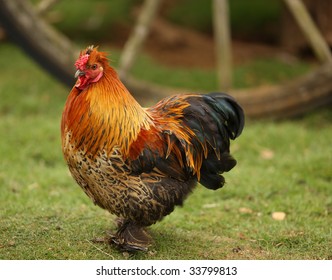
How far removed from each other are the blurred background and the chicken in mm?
258

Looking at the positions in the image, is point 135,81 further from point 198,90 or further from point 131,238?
point 131,238

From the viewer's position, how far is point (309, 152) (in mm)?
6852

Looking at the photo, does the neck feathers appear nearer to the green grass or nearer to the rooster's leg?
the rooster's leg

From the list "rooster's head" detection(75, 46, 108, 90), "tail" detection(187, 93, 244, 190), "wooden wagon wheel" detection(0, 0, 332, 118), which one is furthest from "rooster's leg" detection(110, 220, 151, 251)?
"wooden wagon wheel" detection(0, 0, 332, 118)

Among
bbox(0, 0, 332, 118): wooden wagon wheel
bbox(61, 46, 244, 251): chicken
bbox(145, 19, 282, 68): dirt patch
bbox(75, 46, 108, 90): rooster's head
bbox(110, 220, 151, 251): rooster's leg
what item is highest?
bbox(145, 19, 282, 68): dirt patch

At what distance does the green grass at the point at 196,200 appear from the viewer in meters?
4.46

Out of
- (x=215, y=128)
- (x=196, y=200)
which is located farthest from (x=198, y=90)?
(x=215, y=128)

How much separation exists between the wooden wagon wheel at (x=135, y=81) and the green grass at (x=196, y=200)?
9.4 inches

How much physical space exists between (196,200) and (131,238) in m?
1.44

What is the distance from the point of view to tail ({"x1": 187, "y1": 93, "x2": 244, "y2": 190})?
437 cm

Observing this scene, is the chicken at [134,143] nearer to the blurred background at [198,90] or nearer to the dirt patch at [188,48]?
the blurred background at [198,90]

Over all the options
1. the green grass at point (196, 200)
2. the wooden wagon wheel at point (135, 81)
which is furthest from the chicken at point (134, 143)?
the wooden wagon wheel at point (135, 81)

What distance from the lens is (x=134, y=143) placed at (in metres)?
4.17
